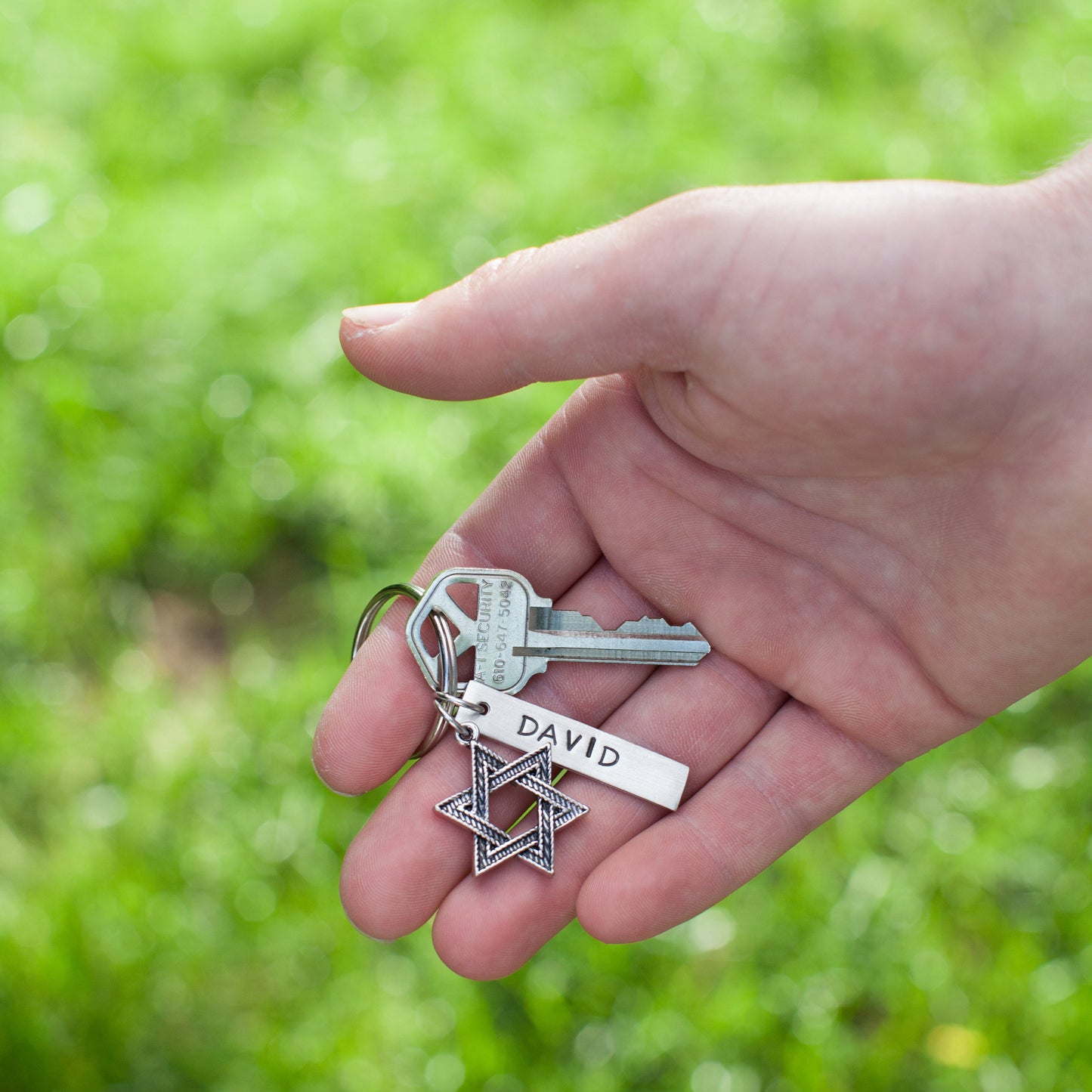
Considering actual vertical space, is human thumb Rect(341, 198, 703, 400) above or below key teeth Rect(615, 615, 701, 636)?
above

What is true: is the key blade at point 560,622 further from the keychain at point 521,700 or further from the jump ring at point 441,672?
the jump ring at point 441,672

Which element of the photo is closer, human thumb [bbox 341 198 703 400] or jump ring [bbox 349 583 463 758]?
human thumb [bbox 341 198 703 400]

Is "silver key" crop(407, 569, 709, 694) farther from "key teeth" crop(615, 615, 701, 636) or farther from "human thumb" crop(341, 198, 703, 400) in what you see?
"human thumb" crop(341, 198, 703, 400)

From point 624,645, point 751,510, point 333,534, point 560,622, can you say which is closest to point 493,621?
point 560,622

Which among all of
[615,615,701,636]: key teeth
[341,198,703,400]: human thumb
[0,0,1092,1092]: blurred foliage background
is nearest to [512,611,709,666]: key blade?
[615,615,701,636]: key teeth

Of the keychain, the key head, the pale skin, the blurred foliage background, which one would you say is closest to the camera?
the pale skin

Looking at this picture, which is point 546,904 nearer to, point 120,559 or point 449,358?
point 449,358
